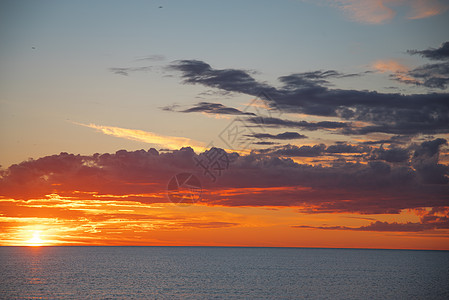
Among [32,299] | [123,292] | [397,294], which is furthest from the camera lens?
[397,294]

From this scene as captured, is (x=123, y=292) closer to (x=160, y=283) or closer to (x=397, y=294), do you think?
(x=160, y=283)

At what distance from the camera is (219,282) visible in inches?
5418

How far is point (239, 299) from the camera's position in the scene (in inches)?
3999

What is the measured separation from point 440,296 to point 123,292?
254 feet

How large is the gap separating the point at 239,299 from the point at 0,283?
72784 millimetres

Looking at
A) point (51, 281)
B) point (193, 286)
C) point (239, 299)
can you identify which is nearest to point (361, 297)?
point (239, 299)

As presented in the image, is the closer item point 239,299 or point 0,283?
point 239,299

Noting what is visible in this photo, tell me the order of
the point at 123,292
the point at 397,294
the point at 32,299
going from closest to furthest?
1. the point at 32,299
2. the point at 123,292
3. the point at 397,294

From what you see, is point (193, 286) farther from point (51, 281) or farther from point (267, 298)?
point (51, 281)

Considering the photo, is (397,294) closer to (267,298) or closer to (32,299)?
(267,298)

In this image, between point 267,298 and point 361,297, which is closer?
point 267,298

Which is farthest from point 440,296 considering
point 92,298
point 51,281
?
point 51,281

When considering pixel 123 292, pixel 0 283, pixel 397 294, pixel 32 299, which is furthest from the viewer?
pixel 0 283

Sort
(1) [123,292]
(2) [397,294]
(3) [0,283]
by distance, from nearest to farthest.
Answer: (1) [123,292]
(2) [397,294]
(3) [0,283]
